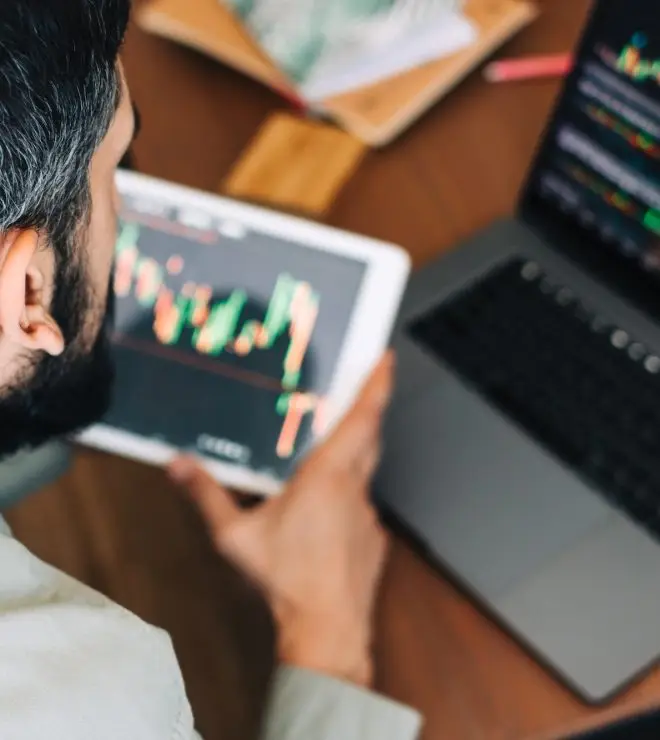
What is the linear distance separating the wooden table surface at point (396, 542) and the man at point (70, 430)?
31mm

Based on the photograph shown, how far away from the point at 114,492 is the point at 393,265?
272 millimetres

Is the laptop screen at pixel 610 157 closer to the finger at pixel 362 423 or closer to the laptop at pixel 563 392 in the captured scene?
the laptop at pixel 563 392

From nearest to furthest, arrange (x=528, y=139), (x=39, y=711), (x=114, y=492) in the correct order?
1. (x=39, y=711)
2. (x=114, y=492)
3. (x=528, y=139)

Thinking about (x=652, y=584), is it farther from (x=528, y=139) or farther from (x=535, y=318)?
(x=528, y=139)

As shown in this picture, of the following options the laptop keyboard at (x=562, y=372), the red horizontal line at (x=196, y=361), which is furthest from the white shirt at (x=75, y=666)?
the laptop keyboard at (x=562, y=372)

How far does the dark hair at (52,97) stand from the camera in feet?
1.22

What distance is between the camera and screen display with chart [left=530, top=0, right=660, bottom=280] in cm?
66

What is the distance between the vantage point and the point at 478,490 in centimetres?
66

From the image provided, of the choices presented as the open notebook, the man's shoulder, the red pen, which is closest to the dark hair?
the man's shoulder

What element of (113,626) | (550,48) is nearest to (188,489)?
(113,626)

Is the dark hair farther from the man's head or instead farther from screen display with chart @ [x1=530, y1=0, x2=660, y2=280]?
screen display with chart @ [x1=530, y1=0, x2=660, y2=280]

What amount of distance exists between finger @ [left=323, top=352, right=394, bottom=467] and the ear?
0.23m

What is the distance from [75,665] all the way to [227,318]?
1.04 ft

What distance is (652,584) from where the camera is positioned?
0.61m
